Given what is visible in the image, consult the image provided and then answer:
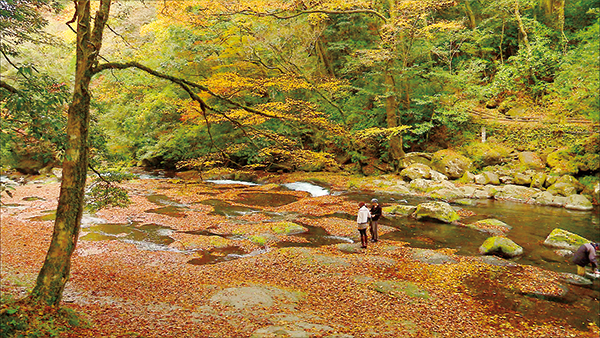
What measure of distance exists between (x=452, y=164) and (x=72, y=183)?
2362 cm

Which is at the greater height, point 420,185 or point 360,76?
point 360,76

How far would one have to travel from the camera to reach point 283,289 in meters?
8.40

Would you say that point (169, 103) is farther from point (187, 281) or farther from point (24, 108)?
point (24, 108)

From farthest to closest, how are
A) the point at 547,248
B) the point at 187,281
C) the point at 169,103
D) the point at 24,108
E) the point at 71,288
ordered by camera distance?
the point at 169,103 < the point at 547,248 < the point at 187,281 < the point at 71,288 < the point at 24,108

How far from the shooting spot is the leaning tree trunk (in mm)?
5395

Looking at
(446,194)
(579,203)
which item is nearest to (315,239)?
(446,194)

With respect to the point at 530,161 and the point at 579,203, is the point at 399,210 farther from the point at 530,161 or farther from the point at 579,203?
the point at 530,161

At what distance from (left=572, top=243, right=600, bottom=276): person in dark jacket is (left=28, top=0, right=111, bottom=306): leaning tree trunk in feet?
41.9

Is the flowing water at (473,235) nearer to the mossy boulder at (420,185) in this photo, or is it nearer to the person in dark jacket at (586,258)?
the person in dark jacket at (586,258)

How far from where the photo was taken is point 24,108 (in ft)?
14.6

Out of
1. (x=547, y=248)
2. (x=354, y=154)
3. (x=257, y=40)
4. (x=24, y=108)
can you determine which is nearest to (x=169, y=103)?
(x=257, y=40)

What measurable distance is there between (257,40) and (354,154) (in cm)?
1154

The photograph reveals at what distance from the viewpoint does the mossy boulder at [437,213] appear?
1555 cm

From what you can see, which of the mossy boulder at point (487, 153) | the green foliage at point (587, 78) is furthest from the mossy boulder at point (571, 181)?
the green foliage at point (587, 78)
